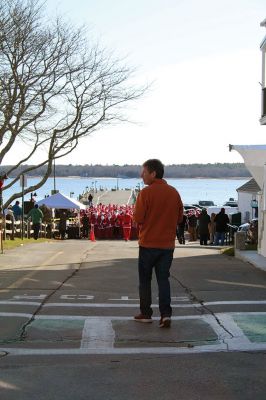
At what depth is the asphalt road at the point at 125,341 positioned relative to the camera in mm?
4980

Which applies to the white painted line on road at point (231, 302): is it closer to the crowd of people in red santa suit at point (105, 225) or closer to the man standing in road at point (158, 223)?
the man standing in road at point (158, 223)

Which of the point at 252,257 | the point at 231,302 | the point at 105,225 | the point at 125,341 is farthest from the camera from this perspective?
the point at 105,225

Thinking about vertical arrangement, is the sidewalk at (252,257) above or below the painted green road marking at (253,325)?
below

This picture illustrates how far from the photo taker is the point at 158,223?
701 centimetres

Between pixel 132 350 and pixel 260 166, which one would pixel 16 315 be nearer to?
pixel 132 350

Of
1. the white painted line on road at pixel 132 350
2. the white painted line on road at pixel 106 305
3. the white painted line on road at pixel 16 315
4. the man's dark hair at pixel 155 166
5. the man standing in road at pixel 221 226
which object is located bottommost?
the man standing in road at pixel 221 226

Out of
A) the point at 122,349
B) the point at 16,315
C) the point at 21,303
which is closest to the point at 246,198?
the point at 21,303

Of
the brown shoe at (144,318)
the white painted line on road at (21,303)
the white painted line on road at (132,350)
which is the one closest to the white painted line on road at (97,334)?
the white painted line on road at (132,350)

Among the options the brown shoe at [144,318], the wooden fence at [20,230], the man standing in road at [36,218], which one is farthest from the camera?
the man standing in road at [36,218]

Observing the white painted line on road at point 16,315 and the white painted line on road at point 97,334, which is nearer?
the white painted line on road at point 97,334

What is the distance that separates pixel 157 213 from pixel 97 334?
58.2 inches

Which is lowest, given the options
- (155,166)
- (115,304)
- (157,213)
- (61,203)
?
(61,203)

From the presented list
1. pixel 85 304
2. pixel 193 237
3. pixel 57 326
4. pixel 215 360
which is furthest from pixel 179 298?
pixel 193 237

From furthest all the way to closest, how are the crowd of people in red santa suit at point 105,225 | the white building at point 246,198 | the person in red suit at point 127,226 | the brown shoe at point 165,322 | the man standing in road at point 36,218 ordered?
the white building at point 246,198 → the crowd of people in red santa suit at point 105,225 → the person in red suit at point 127,226 → the man standing in road at point 36,218 → the brown shoe at point 165,322
